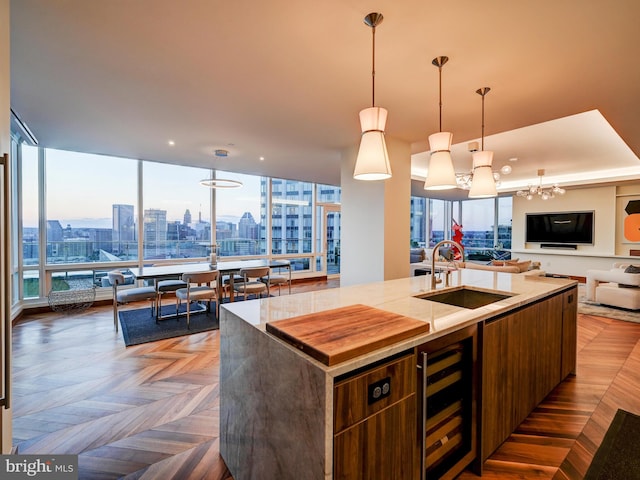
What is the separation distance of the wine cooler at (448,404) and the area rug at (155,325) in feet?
10.8

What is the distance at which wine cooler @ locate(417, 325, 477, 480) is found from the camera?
4.36ft

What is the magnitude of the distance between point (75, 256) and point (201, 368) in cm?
396

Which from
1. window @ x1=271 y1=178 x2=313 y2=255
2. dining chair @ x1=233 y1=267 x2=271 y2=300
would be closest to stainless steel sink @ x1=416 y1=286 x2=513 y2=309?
dining chair @ x1=233 y1=267 x2=271 y2=300

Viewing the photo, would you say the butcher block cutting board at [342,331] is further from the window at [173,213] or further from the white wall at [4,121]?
the window at [173,213]

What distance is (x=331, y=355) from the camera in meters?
0.99

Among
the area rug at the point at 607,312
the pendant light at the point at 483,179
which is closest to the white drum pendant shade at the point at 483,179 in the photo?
the pendant light at the point at 483,179

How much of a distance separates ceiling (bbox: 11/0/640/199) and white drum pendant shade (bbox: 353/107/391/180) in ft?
1.91

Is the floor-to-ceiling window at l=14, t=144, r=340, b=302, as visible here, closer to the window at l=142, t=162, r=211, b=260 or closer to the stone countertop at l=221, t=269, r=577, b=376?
the window at l=142, t=162, r=211, b=260

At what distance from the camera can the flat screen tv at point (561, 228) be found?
324 inches

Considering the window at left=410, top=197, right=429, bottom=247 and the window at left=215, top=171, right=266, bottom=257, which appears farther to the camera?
the window at left=410, top=197, right=429, bottom=247

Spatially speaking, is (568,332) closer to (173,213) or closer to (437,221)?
(173,213)

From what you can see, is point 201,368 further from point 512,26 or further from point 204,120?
point 512,26

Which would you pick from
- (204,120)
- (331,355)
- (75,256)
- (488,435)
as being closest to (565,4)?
(331,355)

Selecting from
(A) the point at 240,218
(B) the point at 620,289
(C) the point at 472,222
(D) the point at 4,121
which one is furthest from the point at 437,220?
(D) the point at 4,121
